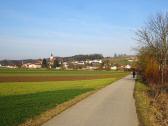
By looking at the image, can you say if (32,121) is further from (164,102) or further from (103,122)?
(164,102)

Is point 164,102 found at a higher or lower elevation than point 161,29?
lower

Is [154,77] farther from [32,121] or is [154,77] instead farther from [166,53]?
[32,121]

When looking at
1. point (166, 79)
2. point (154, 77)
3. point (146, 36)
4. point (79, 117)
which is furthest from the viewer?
point (146, 36)

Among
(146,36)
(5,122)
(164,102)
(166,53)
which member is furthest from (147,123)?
(146,36)

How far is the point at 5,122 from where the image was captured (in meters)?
10.7

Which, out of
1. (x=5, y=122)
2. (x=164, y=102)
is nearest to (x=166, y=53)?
(x=164, y=102)

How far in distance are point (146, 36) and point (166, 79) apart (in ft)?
37.9

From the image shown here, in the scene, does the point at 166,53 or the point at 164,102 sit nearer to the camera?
the point at 164,102

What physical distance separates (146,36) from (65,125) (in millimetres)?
34141

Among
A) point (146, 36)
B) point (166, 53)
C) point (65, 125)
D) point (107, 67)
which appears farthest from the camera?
point (107, 67)

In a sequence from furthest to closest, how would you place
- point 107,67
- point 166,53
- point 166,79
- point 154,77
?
point 107,67 < point 166,53 < point 154,77 < point 166,79

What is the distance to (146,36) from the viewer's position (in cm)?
4259

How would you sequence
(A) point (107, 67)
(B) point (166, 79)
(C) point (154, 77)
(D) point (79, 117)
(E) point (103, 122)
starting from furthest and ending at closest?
(A) point (107, 67), (C) point (154, 77), (B) point (166, 79), (D) point (79, 117), (E) point (103, 122)

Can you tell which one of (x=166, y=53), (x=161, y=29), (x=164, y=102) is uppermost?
(x=161, y=29)
